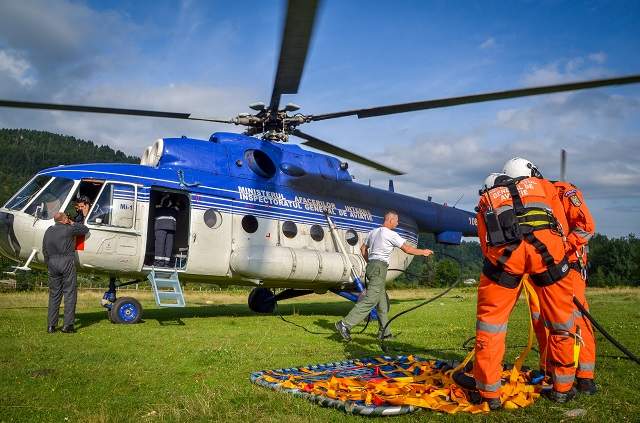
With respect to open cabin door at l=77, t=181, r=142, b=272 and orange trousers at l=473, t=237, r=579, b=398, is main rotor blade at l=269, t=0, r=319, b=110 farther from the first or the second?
open cabin door at l=77, t=181, r=142, b=272

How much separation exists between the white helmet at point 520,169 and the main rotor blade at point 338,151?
267 inches

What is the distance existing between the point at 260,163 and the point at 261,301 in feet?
13.5

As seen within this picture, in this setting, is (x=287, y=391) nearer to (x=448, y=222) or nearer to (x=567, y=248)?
(x=567, y=248)

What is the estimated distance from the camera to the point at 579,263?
5195mm

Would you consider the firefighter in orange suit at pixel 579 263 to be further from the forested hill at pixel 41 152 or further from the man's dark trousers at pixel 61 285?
the forested hill at pixel 41 152

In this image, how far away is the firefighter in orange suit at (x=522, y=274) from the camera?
172 inches

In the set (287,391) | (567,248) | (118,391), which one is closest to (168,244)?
(118,391)

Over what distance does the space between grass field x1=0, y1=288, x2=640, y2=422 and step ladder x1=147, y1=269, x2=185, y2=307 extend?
0.48m

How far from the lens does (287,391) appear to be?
4.52 m

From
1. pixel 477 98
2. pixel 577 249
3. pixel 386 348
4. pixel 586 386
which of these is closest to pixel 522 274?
pixel 577 249

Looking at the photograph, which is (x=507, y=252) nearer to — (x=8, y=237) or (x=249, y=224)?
(x=249, y=224)

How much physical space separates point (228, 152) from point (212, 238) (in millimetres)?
2139

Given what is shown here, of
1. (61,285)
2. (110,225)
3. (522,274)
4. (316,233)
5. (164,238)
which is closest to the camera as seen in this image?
(522,274)

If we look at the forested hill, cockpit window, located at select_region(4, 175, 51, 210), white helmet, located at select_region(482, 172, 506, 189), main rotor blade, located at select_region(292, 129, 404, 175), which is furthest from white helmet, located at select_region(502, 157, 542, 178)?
the forested hill
